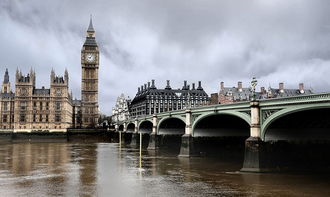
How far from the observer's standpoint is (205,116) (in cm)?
4578

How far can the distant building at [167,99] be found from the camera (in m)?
152

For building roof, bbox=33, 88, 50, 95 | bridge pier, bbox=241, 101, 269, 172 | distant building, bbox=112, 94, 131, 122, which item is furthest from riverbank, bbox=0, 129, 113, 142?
bridge pier, bbox=241, 101, 269, 172

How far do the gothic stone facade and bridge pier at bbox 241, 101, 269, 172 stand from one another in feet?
360

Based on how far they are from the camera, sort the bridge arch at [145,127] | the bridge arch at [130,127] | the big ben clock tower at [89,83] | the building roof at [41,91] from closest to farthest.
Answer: the bridge arch at [145,127] < the bridge arch at [130,127] < the building roof at [41,91] < the big ben clock tower at [89,83]

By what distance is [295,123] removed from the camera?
34.2 meters

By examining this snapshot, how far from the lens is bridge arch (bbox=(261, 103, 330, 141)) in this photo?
30.1 meters

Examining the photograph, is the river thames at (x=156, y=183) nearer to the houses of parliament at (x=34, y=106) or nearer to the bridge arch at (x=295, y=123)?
the bridge arch at (x=295, y=123)

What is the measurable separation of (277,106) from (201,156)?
67.6 feet

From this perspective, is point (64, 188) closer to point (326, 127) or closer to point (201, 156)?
point (326, 127)

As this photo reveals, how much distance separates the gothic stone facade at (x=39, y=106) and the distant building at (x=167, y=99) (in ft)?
110

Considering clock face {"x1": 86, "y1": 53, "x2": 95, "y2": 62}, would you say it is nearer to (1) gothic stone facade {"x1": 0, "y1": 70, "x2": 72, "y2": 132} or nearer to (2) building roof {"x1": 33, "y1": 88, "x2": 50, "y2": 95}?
(1) gothic stone facade {"x1": 0, "y1": 70, "x2": 72, "y2": 132}

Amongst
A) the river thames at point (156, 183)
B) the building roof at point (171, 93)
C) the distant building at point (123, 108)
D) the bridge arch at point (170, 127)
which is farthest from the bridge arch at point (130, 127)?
the river thames at point (156, 183)

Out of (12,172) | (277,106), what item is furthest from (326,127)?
(12,172)

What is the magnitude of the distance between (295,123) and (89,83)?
14232cm
